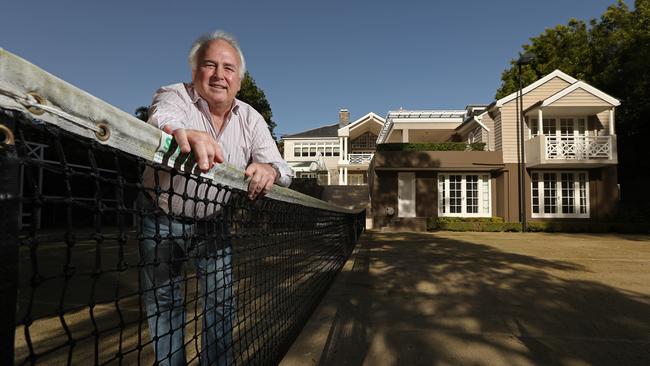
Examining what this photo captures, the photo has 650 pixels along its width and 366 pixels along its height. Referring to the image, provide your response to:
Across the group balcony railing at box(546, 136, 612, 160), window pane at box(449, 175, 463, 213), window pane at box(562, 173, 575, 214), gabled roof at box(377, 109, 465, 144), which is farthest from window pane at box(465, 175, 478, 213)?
gabled roof at box(377, 109, 465, 144)

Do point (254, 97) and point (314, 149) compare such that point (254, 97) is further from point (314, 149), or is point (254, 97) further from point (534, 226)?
point (534, 226)

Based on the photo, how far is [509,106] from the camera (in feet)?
70.6

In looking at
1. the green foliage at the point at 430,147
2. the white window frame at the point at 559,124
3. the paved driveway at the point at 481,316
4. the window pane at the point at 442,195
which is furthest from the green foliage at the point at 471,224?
the paved driveway at the point at 481,316

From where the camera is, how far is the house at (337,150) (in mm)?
35625

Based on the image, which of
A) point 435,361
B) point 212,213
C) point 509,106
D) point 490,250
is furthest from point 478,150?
point 212,213

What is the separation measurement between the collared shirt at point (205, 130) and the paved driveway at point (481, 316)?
5.84ft

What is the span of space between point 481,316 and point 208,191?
381 centimetres

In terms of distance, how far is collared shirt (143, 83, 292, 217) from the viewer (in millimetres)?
1901

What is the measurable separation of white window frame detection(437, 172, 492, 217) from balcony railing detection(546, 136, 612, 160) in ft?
10.7

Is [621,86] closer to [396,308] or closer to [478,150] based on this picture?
[478,150]

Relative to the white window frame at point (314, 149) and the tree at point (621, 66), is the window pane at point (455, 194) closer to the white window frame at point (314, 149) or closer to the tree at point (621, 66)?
the tree at point (621, 66)

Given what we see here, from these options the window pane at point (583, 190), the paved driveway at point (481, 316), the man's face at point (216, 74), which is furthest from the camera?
the window pane at point (583, 190)

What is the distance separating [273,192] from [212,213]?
560 mm

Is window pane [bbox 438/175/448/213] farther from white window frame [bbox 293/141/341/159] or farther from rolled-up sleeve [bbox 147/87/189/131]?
white window frame [bbox 293/141/341/159]
